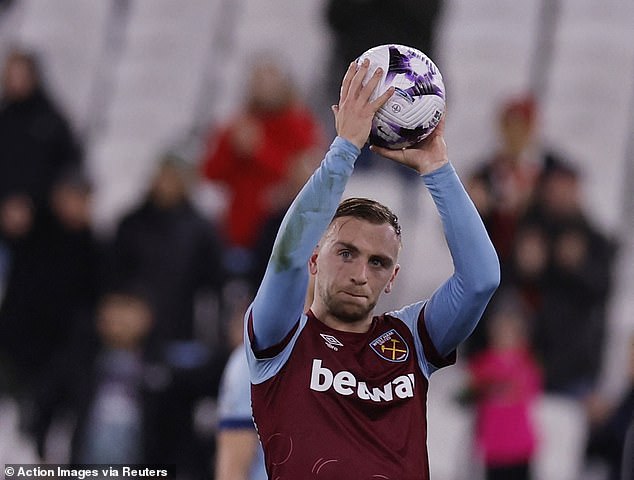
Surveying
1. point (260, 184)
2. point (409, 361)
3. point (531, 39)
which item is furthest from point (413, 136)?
point (531, 39)

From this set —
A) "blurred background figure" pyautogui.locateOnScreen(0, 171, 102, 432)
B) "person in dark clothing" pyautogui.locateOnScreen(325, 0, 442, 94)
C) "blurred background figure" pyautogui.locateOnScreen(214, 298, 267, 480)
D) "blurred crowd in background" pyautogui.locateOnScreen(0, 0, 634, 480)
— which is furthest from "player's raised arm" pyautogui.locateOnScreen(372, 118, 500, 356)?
"person in dark clothing" pyautogui.locateOnScreen(325, 0, 442, 94)

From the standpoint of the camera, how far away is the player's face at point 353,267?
5.29m

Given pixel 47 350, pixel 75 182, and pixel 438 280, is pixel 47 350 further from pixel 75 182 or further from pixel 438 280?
pixel 438 280

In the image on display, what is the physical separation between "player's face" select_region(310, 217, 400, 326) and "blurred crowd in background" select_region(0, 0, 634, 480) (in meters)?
5.06

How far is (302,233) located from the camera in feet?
16.7

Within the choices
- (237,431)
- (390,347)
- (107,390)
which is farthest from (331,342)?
(107,390)

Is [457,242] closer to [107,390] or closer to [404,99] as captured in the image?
[404,99]

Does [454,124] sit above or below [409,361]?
below

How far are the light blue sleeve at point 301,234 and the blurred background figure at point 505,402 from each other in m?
6.23

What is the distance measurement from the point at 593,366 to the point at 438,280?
1.42 meters

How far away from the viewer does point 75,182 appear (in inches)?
490

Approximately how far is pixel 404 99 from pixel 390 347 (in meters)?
0.83

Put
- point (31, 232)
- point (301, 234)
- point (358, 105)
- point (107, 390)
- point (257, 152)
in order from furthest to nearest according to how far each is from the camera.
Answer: point (31, 232)
point (257, 152)
point (107, 390)
point (358, 105)
point (301, 234)

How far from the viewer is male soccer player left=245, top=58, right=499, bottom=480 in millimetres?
5109
